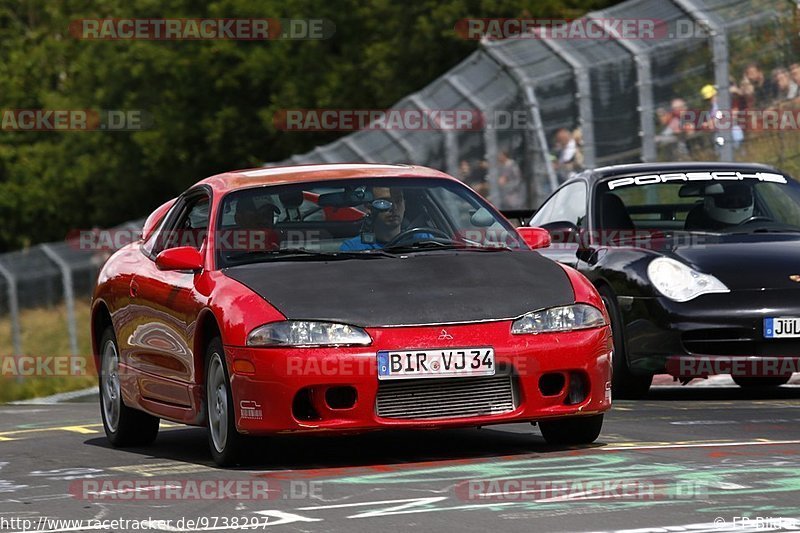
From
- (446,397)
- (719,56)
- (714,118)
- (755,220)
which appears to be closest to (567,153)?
(714,118)

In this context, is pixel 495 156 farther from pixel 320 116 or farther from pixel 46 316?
pixel 320 116

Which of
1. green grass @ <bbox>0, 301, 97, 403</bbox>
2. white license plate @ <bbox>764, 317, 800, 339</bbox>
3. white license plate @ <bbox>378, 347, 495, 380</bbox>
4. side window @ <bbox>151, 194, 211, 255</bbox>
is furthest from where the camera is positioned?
green grass @ <bbox>0, 301, 97, 403</bbox>

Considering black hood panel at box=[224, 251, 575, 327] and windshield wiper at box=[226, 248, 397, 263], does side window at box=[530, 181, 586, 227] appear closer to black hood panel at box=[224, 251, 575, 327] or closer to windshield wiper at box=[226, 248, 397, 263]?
windshield wiper at box=[226, 248, 397, 263]

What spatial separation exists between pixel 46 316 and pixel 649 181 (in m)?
19.5

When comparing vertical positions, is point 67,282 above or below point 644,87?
below

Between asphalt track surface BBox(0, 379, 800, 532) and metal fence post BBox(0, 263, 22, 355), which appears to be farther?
metal fence post BBox(0, 263, 22, 355)

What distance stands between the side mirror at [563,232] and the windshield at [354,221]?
8.41 ft

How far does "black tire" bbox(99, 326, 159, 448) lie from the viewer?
1062cm

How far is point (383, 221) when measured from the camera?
9.56 meters

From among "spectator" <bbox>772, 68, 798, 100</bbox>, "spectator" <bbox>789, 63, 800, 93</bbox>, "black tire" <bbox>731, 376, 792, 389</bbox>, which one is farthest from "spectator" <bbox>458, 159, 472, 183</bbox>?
"black tire" <bbox>731, 376, 792, 389</bbox>

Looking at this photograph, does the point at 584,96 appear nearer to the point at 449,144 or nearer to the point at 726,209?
the point at 449,144

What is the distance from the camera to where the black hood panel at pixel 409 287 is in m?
8.44

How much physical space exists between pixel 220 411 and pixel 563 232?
14.5ft

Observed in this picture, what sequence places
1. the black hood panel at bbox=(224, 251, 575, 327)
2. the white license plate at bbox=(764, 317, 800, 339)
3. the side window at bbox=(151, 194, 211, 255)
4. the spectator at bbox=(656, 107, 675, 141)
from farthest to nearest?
the spectator at bbox=(656, 107, 675, 141), the white license plate at bbox=(764, 317, 800, 339), the side window at bbox=(151, 194, 211, 255), the black hood panel at bbox=(224, 251, 575, 327)
